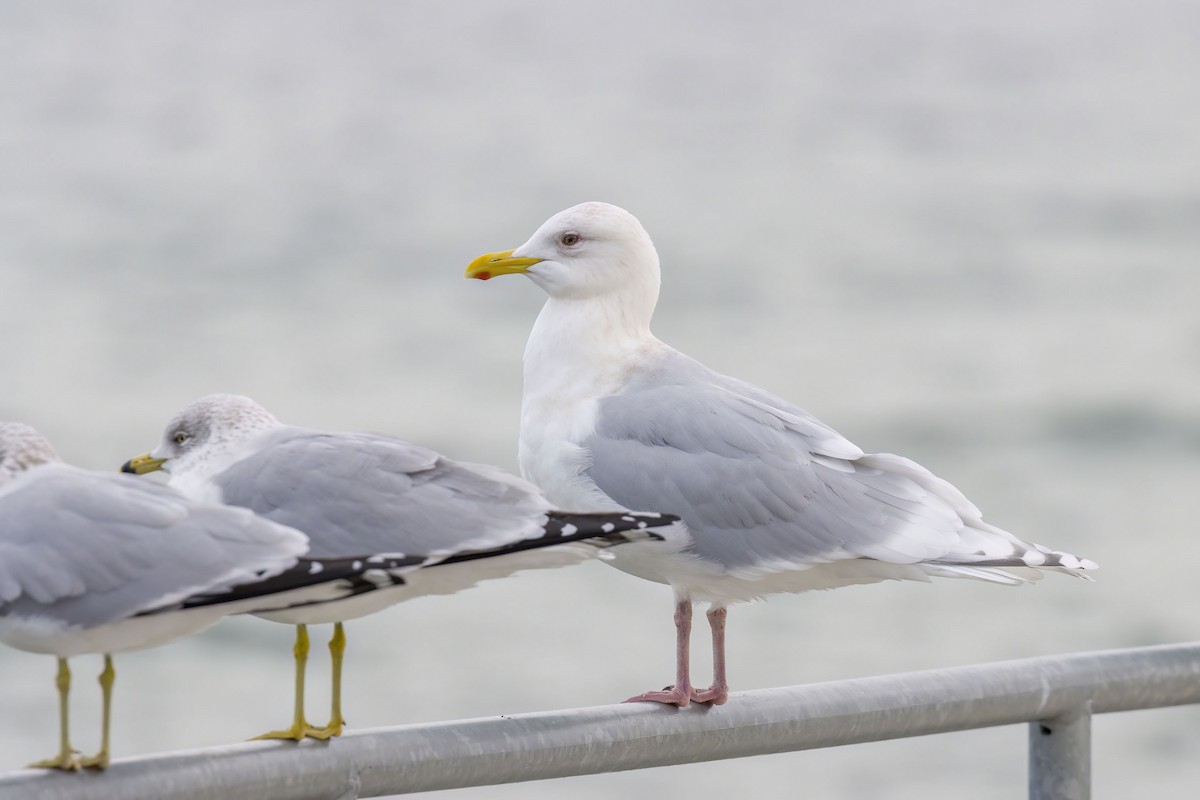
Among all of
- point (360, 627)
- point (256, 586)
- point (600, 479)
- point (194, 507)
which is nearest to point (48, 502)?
point (194, 507)

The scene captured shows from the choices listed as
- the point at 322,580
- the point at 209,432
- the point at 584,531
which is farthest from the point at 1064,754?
the point at 209,432

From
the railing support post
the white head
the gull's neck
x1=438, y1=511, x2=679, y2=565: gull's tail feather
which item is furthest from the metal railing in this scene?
the gull's neck

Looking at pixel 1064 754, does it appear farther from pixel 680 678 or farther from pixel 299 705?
pixel 299 705

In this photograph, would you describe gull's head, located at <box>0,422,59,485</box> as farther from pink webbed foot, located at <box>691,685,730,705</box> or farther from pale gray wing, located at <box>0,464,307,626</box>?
pink webbed foot, located at <box>691,685,730,705</box>

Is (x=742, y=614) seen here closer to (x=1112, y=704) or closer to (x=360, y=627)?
(x=360, y=627)

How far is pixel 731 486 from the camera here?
2.67 metres

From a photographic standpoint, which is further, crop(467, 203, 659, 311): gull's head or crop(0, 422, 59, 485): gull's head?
crop(467, 203, 659, 311): gull's head

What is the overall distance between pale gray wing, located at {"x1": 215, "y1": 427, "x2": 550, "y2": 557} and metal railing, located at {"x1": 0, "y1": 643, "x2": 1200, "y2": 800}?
222 mm

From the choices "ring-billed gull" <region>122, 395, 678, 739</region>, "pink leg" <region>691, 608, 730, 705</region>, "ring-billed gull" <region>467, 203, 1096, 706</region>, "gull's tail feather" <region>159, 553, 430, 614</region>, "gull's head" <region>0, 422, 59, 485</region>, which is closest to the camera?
"gull's tail feather" <region>159, 553, 430, 614</region>

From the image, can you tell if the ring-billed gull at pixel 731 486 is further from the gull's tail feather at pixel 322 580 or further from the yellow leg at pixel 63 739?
the yellow leg at pixel 63 739

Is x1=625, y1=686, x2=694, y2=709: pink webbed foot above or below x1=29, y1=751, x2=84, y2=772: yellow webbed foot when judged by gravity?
above

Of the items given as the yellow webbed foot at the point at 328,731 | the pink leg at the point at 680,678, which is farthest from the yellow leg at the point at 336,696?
the pink leg at the point at 680,678

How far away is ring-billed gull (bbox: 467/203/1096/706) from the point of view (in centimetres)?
260

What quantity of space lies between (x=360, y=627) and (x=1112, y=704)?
34.4ft
